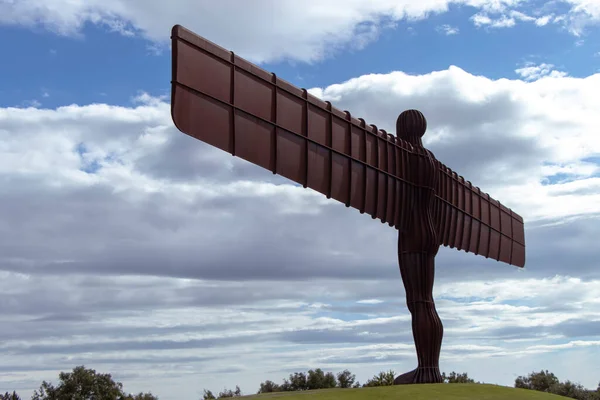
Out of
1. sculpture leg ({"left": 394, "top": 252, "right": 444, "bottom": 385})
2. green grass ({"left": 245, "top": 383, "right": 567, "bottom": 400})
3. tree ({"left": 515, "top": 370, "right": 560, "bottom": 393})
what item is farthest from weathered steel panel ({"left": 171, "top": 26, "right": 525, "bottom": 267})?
tree ({"left": 515, "top": 370, "right": 560, "bottom": 393})

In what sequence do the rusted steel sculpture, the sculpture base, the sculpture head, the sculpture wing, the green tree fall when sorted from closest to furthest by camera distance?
the sculpture wing
the rusted steel sculpture
the sculpture base
the sculpture head
the green tree

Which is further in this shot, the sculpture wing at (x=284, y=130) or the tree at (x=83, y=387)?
the tree at (x=83, y=387)

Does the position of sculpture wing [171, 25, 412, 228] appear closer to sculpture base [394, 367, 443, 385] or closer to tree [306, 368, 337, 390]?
sculpture base [394, 367, 443, 385]

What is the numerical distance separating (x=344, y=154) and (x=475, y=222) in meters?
7.99

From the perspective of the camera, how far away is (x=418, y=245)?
→ 19875 mm

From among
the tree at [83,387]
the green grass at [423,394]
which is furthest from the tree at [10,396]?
the green grass at [423,394]

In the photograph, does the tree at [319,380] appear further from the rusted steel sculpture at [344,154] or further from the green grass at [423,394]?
the green grass at [423,394]

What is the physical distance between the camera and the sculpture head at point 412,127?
21188 millimetres

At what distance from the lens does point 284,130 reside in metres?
16.6

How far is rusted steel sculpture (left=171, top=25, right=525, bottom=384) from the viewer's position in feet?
48.4

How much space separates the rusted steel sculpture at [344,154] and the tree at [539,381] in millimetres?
23256

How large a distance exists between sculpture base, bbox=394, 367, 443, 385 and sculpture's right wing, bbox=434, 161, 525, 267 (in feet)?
14.3

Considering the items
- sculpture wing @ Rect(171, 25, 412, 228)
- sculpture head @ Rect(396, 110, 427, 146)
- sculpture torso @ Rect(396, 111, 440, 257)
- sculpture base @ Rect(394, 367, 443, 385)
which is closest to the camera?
sculpture wing @ Rect(171, 25, 412, 228)

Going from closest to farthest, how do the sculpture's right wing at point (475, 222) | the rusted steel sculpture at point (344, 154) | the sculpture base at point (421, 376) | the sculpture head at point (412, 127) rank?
the rusted steel sculpture at point (344, 154) < the sculpture base at point (421, 376) < the sculpture head at point (412, 127) < the sculpture's right wing at point (475, 222)
